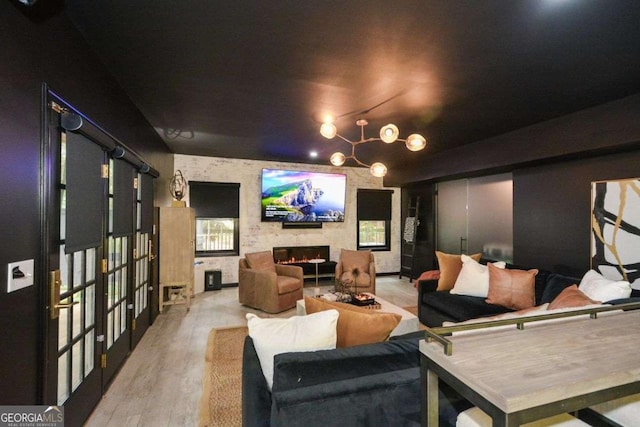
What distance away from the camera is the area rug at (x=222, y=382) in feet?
6.88

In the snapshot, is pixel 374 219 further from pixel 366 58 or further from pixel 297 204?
pixel 366 58

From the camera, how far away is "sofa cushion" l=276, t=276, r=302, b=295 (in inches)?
175

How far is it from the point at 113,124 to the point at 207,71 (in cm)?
97

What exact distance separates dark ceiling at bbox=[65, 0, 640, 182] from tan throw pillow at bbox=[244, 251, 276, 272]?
2.38 metres

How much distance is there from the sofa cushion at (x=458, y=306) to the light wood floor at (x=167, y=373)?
208cm

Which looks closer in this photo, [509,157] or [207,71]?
[207,71]

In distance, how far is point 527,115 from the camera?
338cm

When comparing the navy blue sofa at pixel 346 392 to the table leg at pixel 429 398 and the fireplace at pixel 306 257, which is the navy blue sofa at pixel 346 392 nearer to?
the table leg at pixel 429 398

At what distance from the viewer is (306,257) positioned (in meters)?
6.66

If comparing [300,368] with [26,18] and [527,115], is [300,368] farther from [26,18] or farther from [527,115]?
[527,115]

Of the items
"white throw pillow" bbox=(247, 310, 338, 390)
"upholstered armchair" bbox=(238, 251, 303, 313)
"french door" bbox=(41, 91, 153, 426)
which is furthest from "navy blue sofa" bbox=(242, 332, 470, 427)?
"upholstered armchair" bbox=(238, 251, 303, 313)

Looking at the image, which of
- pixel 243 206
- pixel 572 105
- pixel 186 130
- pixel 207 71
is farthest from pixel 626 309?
pixel 243 206

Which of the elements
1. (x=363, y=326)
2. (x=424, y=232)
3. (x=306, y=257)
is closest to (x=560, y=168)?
(x=424, y=232)
